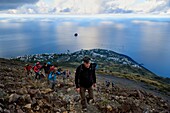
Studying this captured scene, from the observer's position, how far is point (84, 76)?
10195 millimetres

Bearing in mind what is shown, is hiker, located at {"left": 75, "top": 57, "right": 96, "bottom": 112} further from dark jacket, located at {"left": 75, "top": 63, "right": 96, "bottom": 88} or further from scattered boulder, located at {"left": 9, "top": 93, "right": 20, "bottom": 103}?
scattered boulder, located at {"left": 9, "top": 93, "right": 20, "bottom": 103}

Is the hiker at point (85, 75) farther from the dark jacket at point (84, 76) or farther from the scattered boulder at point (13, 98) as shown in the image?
the scattered boulder at point (13, 98)

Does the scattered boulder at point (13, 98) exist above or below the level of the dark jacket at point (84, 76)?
below

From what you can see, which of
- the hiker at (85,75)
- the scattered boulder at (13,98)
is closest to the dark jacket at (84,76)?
the hiker at (85,75)

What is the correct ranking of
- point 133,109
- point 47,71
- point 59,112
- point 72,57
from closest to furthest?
point 59,112
point 133,109
point 47,71
point 72,57

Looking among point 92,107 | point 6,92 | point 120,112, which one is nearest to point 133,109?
point 120,112

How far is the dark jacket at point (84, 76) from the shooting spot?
10.1 m

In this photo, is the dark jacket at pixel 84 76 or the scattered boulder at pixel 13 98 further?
the dark jacket at pixel 84 76

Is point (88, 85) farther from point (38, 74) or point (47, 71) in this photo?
point (38, 74)

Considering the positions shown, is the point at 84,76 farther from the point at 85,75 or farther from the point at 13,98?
the point at 13,98

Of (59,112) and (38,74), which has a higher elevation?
(59,112)

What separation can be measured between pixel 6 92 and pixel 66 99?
3407mm

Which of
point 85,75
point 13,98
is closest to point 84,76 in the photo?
point 85,75

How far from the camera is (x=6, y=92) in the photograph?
11.2 m
